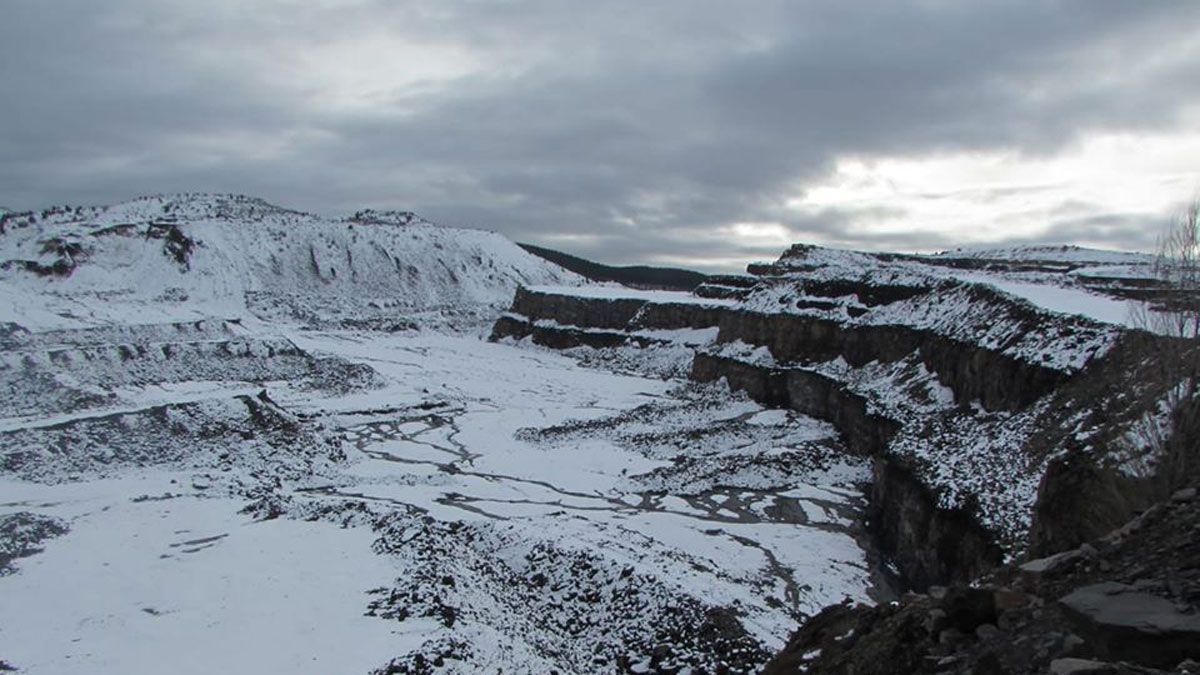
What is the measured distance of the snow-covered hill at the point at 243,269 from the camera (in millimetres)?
84188

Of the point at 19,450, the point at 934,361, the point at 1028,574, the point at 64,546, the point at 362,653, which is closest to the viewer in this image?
the point at 1028,574

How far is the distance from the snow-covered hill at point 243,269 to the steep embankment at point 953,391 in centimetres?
5202

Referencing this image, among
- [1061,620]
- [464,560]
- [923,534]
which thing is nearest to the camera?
[1061,620]

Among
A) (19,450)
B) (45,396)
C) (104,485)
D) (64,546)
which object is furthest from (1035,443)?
(45,396)

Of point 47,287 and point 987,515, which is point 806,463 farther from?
point 47,287

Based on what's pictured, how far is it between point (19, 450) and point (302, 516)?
14060 mm

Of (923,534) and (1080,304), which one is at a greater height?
(1080,304)

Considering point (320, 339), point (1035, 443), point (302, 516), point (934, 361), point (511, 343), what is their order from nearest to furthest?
point (1035, 443)
point (302, 516)
point (934, 361)
point (320, 339)
point (511, 343)

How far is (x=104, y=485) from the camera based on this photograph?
28766 millimetres

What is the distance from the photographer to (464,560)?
20.5 metres

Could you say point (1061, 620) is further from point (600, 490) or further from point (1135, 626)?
point (600, 490)

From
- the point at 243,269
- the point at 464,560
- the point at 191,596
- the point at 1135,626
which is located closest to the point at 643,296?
the point at 243,269

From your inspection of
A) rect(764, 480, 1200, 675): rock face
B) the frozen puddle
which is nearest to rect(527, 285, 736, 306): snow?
the frozen puddle

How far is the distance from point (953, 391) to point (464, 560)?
1993cm
